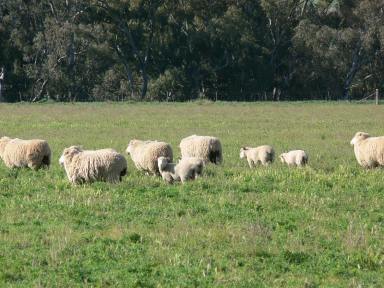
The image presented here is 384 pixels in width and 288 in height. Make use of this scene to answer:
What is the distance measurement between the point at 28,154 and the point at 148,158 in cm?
308

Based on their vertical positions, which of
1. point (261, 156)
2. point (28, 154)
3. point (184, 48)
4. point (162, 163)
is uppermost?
point (184, 48)

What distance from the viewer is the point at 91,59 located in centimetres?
7262

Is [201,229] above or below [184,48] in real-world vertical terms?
below

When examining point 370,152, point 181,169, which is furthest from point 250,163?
point 181,169

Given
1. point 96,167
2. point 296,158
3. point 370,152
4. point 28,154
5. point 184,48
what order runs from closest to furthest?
point 96,167 < point 28,154 < point 370,152 < point 296,158 < point 184,48

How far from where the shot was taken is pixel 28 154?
19.3 meters

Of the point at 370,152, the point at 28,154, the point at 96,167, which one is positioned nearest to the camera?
the point at 96,167

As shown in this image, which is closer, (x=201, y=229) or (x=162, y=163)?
(x=201, y=229)

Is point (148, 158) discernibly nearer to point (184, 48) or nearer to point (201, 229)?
point (201, 229)

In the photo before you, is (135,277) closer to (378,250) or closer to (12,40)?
(378,250)

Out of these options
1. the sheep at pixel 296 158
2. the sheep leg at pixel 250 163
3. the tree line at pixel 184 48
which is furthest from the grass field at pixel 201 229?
the tree line at pixel 184 48

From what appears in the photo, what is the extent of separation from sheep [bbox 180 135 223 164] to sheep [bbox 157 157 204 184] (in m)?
3.89

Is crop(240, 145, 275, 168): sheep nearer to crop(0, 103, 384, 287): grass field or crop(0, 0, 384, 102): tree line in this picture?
crop(0, 103, 384, 287): grass field

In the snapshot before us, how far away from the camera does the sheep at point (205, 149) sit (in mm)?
20859
